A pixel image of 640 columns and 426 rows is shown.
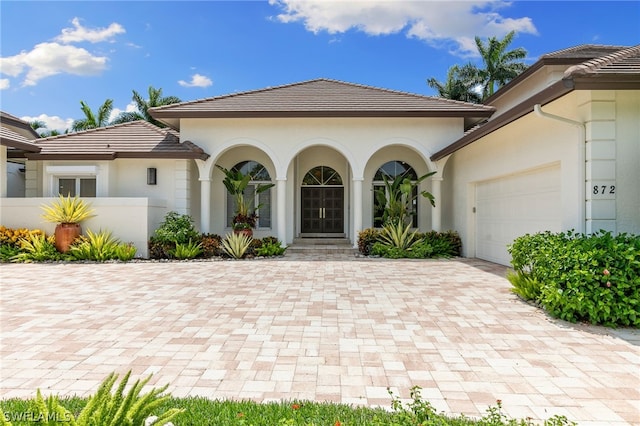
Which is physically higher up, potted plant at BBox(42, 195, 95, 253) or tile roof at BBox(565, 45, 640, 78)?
tile roof at BBox(565, 45, 640, 78)

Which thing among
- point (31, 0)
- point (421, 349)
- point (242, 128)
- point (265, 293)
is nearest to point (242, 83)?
point (242, 128)

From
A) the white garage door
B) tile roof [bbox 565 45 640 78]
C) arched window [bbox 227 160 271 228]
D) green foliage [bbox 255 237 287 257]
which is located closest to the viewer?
tile roof [bbox 565 45 640 78]

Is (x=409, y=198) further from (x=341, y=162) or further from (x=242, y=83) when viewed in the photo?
(x=242, y=83)

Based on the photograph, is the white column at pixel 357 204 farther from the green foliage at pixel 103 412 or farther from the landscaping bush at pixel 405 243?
the green foliage at pixel 103 412

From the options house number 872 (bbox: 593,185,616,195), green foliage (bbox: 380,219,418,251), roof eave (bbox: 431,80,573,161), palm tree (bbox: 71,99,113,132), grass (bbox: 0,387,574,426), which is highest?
palm tree (bbox: 71,99,113,132)

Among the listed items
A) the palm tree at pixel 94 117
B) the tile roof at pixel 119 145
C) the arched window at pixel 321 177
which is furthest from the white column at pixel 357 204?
Result: the palm tree at pixel 94 117

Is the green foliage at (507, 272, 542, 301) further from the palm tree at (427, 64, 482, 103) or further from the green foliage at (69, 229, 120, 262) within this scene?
the palm tree at (427, 64, 482, 103)

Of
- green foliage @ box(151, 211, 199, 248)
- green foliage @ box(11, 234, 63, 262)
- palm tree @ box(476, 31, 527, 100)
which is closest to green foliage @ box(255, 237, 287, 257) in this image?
green foliage @ box(151, 211, 199, 248)

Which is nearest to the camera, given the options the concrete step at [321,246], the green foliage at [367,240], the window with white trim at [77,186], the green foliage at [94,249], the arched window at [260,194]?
the green foliage at [94,249]

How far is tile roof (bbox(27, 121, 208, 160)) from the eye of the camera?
1304cm

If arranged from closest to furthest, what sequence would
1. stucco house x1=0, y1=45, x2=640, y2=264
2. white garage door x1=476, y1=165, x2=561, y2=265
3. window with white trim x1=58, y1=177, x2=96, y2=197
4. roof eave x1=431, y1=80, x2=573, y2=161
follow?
roof eave x1=431, y1=80, x2=573, y2=161 < white garage door x1=476, y1=165, x2=561, y2=265 < stucco house x1=0, y1=45, x2=640, y2=264 < window with white trim x1=58, y1=177, x2=96, y2=197

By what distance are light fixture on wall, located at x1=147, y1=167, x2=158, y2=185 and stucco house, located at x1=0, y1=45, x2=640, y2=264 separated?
0.04m

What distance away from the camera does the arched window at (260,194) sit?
1560 cm

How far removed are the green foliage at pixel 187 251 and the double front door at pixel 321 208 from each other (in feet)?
18.5
